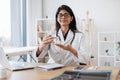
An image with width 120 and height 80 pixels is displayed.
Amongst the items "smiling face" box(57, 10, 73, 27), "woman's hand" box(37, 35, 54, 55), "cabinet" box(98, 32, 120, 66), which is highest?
"smiling face" box(57, 10, 73, 27)

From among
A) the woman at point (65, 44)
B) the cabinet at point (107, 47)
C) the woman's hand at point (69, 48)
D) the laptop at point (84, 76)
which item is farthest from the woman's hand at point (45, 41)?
the cabinet at point (107, 47)

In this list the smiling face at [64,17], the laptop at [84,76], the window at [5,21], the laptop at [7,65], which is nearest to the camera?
the laptop at [84,76]

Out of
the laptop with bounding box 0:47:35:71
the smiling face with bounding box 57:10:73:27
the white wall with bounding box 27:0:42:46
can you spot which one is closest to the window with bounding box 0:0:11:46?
the white wall with bounding box 27:0:42:46

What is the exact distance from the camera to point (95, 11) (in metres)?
4.41

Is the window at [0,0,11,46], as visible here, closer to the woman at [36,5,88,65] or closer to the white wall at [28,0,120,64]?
the white wall at [28,0,120,64]

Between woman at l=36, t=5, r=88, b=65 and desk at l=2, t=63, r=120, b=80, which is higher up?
woman at l=36, t=5, r=88, b=65

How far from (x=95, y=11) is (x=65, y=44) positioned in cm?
242

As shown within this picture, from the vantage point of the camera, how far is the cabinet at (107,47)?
4.18 m

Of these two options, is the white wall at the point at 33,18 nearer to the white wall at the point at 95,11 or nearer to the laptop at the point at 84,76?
the white wall at the point at 95,11

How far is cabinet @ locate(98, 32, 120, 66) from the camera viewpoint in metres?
4.18

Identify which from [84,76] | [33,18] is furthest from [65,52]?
[33,18]

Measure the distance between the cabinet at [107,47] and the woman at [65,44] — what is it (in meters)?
2.06

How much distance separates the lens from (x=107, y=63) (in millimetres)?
4227

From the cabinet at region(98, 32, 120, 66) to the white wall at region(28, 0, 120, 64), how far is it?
12cm
